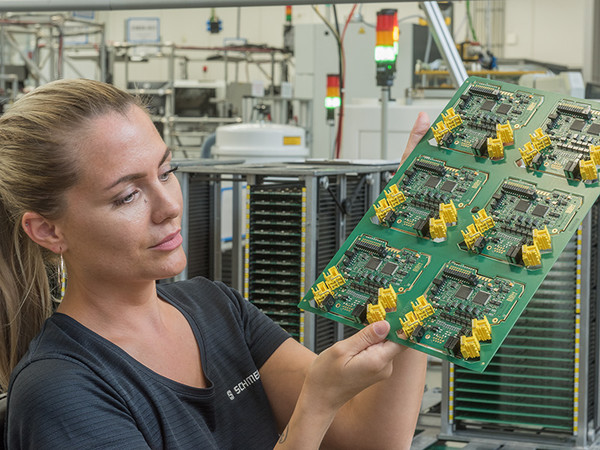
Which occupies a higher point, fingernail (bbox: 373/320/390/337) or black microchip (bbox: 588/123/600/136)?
black microchip (bbox: 588/123/600/136)

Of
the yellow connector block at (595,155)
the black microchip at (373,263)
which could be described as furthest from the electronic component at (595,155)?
the black microchip at (373,263)

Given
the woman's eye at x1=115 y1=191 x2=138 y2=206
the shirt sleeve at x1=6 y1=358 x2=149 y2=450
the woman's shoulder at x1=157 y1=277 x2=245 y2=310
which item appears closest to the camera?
the shirt sleeve at x1=6 y1=358 x2=149 y2=450

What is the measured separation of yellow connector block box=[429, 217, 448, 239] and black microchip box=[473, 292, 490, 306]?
0.39 feet

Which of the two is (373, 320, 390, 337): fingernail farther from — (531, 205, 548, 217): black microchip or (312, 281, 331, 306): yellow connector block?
(531, 205, 548, 217): black microchip

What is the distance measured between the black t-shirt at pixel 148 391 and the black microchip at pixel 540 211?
0.54 meters

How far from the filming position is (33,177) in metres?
1.26

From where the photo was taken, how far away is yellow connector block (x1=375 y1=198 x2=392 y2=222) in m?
1.36

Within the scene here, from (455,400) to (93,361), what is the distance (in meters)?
2.37

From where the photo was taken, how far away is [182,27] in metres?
16.8

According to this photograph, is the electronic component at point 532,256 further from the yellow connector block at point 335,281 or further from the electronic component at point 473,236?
the yellow connector block at point 335,281

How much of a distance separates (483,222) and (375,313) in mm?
210

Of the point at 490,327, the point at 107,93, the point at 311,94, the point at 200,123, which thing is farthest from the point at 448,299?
the point at 200,123

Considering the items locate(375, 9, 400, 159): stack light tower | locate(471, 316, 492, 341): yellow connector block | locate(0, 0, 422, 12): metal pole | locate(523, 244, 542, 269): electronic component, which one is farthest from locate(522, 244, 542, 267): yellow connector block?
locate(375, 9, 400, 159): stack light tower

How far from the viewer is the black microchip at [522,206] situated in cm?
125
